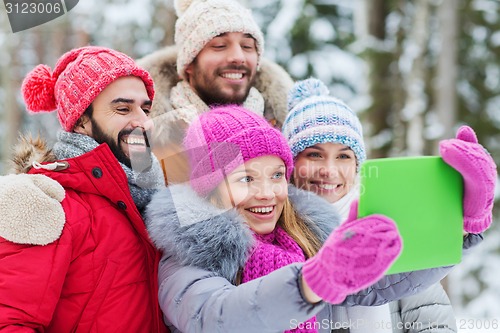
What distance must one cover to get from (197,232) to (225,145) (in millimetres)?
333

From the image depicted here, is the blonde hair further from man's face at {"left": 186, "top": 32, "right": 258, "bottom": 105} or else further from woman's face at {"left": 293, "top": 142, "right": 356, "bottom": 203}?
man's face at {"left": 186, "top": 32, "right": 258, "bottom": 105}

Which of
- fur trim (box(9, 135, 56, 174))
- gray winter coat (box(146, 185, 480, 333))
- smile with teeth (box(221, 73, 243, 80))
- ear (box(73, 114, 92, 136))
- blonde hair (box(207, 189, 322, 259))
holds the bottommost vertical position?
blonde hair (box(207, 189, 322, 259))

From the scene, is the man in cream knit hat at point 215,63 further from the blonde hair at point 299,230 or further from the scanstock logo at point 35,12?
the blonde hair at point 299,230

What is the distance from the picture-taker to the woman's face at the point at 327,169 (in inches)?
94.7

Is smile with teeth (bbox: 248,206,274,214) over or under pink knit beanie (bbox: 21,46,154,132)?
under

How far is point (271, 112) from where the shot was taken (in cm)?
312

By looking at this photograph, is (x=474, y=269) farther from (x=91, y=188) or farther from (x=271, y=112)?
(x=91, y=188)

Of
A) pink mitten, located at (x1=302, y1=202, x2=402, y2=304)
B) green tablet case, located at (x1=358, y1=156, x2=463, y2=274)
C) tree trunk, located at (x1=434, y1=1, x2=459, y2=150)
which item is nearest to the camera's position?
pink mitten, located at (x1=302, y1=202, x2=402, y2=304)

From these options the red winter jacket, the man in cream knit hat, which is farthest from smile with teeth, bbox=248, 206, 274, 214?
the man in cream knit hat

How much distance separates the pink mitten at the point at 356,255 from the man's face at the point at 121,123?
3.39 feet

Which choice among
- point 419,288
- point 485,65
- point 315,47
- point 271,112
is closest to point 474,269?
point 485,65

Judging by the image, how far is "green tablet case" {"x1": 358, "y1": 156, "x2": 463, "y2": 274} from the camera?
1.41 metres

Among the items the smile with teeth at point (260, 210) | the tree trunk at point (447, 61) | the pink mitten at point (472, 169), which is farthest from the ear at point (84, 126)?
the tree trunk at point (447, 61)

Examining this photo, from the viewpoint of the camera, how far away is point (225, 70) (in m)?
2.90
